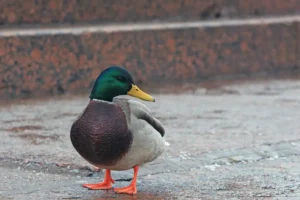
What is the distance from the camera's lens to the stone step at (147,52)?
20.7ft

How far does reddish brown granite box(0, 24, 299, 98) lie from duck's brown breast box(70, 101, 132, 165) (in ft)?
8.71

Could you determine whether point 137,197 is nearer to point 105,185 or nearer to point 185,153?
point 105,185

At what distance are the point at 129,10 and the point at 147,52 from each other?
597 millimetres

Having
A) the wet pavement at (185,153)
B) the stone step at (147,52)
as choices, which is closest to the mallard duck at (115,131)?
the wet pavement at (185,153)

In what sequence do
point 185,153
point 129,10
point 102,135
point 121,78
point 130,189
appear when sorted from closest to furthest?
point 102,135, point 130,189, point 121,78, point 185,153, point 129,10

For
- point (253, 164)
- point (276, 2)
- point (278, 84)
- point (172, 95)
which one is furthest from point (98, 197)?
point (276, 2)

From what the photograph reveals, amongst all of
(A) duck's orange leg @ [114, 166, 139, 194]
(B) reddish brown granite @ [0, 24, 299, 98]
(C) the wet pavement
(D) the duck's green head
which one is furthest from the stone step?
(A) duck's orange leg @ [114, 166, 139, 194]

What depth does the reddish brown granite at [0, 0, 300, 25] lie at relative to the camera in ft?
22.0

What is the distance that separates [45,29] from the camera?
263 inches

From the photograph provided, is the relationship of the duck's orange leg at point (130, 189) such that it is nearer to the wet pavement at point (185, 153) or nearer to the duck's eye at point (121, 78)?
the wet pavement at point (185, 153)

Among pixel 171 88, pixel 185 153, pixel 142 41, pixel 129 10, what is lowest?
pixel 171 88

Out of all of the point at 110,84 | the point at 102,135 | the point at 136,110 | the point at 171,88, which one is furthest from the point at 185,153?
the point at 171,88

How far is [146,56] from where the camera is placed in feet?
23.1

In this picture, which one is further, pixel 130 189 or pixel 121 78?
pixel 121 78
